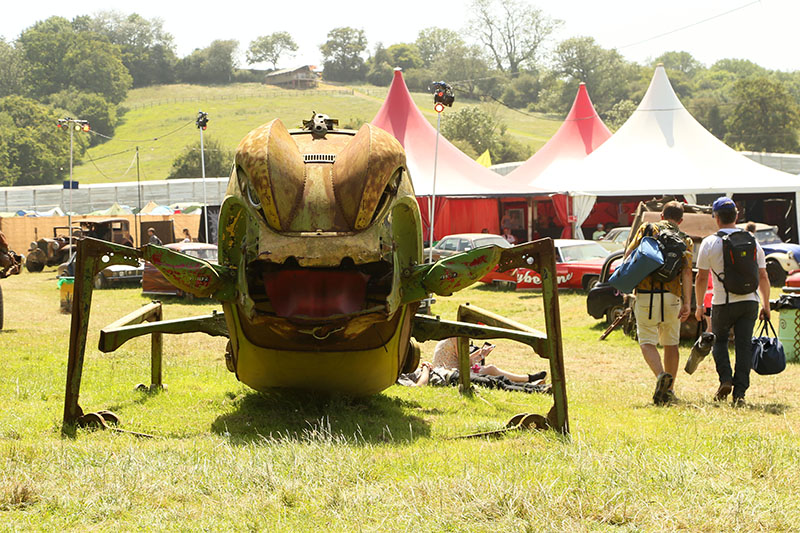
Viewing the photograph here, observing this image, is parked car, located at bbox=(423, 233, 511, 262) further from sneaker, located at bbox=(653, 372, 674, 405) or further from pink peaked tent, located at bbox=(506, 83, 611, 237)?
sneaker, located at bbox=(653, 372, 674, 405)

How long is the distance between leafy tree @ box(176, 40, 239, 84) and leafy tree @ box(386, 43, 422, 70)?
92.8ft

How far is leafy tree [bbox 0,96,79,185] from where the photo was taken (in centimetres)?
8362

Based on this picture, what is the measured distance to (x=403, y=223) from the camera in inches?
249

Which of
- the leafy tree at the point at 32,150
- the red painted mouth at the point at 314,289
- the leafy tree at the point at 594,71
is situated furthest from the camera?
the leafy tree at the point at 594,71

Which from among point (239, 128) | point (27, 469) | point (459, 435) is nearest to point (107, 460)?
point (27, 469)

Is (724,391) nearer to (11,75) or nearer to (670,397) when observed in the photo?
(670,397)

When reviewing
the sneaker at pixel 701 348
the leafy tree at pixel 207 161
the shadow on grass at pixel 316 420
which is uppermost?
the leafy tree at pixel 207 161

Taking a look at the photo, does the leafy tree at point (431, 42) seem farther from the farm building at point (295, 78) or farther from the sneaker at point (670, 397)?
the sneaker at point (670, 397)

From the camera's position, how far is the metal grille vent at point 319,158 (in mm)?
5977

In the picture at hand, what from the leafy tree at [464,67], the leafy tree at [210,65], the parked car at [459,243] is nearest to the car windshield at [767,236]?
the parked car at [459,243]

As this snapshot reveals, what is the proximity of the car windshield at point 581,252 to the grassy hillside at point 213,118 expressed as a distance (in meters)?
54.8

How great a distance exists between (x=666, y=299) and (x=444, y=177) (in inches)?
808

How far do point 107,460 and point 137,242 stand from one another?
31.4m

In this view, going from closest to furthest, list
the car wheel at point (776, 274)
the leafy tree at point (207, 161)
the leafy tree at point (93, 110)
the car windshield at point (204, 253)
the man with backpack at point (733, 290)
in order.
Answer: the man with backpack at point (733, 290) < the car wheel at point (776, 274) < the car windshield at point (204, 253) < the leafy tree at point (207, 161) < the leafy tree at point (93, 110)
